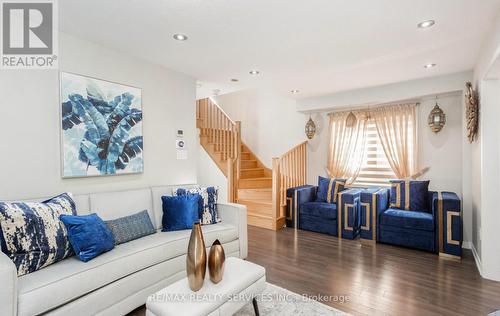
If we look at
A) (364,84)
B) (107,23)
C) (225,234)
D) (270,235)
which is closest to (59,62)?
(107,23)

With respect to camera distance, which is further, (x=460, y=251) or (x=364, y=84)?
(x=364, y=84)

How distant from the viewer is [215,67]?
132 inches

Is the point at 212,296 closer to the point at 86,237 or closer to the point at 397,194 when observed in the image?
the point at 86,237

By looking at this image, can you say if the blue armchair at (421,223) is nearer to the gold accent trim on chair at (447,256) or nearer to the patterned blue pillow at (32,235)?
the gold accent trim on chair at (447,256)

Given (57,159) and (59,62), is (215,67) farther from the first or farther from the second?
(57,159)

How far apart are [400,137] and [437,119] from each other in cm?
56

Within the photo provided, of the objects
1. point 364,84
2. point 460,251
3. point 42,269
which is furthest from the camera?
point 364,84

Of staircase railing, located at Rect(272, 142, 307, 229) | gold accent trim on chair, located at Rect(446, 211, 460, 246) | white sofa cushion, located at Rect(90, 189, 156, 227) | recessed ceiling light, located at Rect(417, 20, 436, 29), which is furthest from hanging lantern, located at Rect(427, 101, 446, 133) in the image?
white sofa cushion, located at Rect(90, 189, 156, 227)

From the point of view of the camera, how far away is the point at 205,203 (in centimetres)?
307

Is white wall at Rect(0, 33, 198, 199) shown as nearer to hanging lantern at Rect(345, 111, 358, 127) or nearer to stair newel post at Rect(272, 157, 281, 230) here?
stair newel post at Rect(272, 157, 281, 230)

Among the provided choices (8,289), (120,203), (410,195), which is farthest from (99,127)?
(410,195)

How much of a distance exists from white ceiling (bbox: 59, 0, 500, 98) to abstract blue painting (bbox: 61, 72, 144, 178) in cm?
49

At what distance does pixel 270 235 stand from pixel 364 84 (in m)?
2.89

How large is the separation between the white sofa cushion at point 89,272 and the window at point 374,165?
11.5ft
